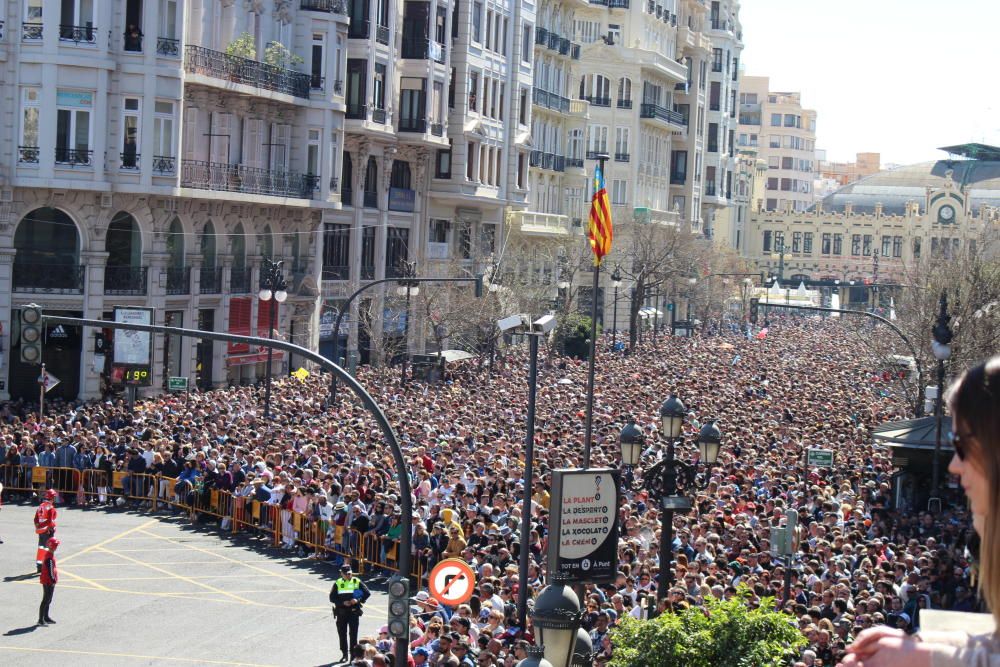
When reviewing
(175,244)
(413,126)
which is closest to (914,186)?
(413,126)

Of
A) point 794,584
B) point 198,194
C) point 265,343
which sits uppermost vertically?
point 198,194

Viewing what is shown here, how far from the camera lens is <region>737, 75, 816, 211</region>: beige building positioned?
185m

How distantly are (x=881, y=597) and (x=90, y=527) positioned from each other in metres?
15.6

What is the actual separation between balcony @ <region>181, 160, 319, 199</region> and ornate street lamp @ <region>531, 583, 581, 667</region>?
35.1 metres

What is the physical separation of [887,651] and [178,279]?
1711 inches

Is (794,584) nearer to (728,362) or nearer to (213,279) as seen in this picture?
(213,279)

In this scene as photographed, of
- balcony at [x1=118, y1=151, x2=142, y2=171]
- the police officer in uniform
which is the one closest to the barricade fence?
the police officer in uniform

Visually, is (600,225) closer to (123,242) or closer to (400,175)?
(123,242)

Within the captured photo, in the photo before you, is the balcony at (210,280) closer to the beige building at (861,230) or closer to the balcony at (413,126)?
the balcony at (413,126)

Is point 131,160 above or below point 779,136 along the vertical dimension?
below

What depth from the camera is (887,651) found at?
2.60 m

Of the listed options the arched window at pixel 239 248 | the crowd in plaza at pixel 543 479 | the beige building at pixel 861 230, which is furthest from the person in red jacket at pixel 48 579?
the beige building at pixel 861 230

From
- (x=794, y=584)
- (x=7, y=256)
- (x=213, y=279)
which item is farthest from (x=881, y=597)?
(x=213, y=279)

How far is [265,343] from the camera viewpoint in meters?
17.2
